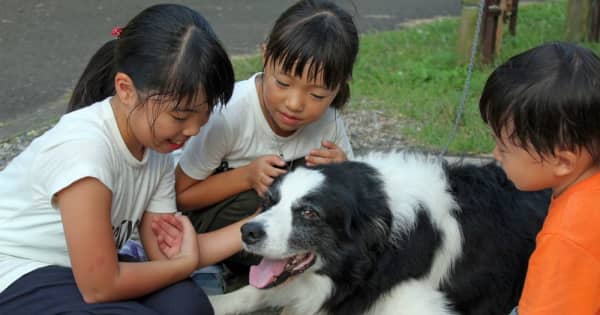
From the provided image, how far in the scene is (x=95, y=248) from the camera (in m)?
2.25

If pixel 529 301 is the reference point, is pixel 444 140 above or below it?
below

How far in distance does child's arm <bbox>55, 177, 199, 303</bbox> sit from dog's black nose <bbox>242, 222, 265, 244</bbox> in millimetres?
375

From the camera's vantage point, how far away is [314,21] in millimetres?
2832

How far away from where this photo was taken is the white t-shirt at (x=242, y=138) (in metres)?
3.10

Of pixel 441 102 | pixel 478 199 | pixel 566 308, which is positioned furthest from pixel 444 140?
pixel 566 308

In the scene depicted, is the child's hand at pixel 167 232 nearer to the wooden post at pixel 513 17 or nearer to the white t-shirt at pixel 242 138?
the white t-shirt at pixel 242 138

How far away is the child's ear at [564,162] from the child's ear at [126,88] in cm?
132

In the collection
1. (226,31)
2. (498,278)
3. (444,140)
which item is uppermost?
(498,278)

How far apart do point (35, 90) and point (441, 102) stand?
3.38m

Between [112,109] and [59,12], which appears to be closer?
[112,109]

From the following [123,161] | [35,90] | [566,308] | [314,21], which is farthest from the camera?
[35,90]

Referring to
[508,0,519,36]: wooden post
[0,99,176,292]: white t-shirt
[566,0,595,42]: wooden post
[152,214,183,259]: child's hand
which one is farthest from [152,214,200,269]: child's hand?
[566,0,595,42]: wooden post

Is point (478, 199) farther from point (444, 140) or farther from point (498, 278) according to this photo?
point (444, 140)

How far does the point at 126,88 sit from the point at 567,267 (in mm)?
1452
